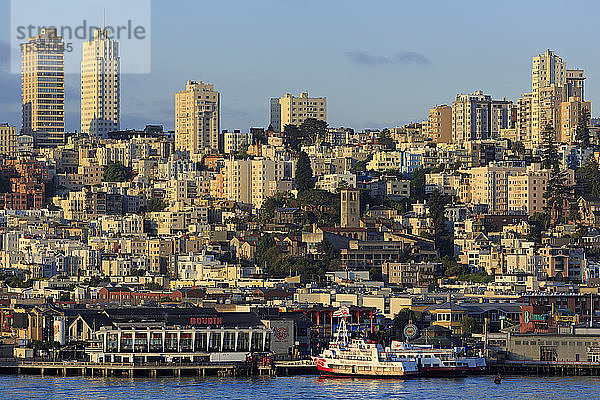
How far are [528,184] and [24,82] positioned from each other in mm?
50107

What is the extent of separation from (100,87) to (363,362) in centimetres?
8342

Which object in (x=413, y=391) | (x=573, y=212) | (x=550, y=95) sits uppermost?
(x=550, y=95)

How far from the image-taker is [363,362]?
5972 cm

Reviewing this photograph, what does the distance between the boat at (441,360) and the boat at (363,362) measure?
0.93 feet

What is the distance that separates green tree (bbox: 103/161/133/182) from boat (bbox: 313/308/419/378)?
2310 inches

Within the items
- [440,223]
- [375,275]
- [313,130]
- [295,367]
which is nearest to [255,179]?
[440,223]

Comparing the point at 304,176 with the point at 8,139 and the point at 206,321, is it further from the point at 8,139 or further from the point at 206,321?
the point at 206,321

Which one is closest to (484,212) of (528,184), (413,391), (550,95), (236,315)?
(528,184)

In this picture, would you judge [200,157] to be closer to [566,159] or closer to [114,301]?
[566,159]

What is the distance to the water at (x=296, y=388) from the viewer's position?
53.6 m

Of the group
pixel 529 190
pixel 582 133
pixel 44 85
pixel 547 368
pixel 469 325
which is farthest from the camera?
pixel 44 85

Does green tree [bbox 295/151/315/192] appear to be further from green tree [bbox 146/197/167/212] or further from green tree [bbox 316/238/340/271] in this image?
green tree [bbox 316/238/340/271]

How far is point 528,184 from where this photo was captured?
101188mm

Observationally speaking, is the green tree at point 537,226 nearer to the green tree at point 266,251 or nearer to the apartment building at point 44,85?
the green tree at point 266,251
